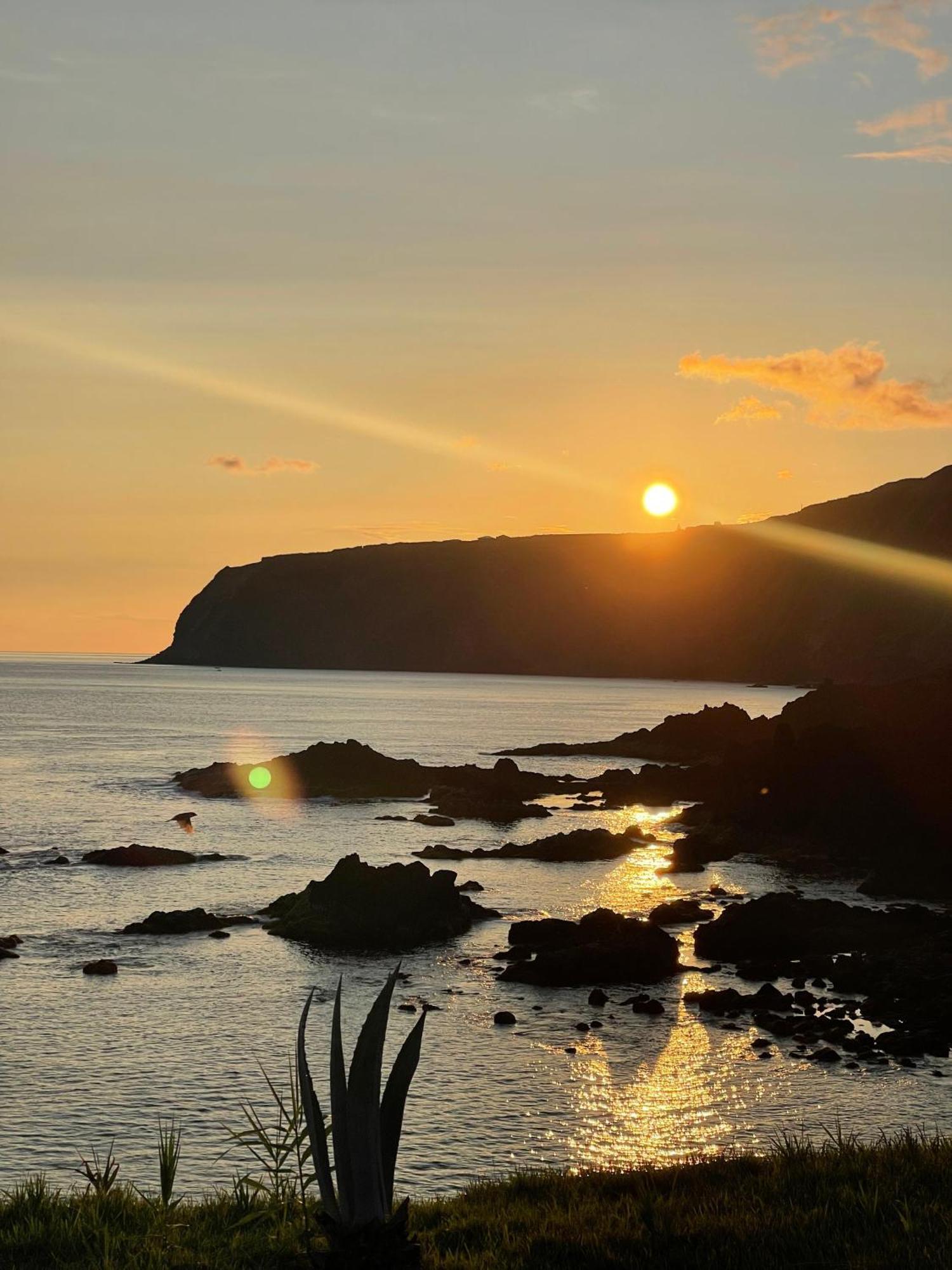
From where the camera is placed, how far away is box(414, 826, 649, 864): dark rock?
5134 centimetres

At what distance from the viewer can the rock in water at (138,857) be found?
47.6 metres

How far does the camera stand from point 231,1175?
17.8m

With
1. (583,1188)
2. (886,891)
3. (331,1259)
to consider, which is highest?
(331,1259)

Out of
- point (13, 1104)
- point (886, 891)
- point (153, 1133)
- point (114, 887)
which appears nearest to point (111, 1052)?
point (13, 1104)

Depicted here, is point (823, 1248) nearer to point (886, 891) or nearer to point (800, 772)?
point (886, 891)

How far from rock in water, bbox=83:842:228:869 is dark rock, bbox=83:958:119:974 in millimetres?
16675

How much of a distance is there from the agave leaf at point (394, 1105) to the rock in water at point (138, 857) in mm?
39730

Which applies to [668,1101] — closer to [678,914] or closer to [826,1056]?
[826,1056]

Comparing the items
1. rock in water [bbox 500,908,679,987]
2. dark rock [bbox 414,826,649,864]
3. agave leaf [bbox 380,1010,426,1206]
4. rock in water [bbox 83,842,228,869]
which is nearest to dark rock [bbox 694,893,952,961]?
rock in water [bbox 500,908,679,987]

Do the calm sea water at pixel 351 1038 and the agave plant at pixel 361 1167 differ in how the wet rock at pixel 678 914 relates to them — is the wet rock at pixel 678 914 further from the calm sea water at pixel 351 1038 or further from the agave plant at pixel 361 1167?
the agave plant at pixel 361 1167

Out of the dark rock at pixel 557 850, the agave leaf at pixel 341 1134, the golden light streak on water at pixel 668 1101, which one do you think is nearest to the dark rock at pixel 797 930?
the golden light streak on water at pixel 668 1101

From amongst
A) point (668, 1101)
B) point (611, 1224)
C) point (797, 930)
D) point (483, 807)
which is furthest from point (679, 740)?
point (611, 1224)

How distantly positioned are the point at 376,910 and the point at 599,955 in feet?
26.8

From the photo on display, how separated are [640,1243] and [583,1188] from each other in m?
2.71
